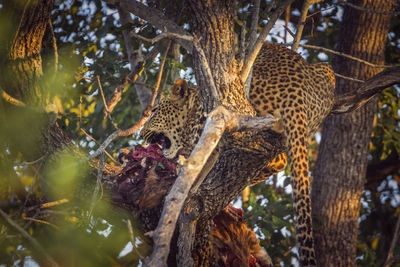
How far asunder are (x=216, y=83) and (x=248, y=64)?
43 cm

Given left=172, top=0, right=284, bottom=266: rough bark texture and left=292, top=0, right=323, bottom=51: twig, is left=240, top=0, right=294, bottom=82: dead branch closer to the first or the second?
left=172, top=0, right=284, bottom=266: rough bark texture

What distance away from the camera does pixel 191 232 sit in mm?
2715

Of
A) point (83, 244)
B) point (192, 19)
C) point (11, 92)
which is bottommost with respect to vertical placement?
point (83, 244)

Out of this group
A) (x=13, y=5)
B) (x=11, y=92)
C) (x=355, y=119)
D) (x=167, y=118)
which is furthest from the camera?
(x=355, y=119)

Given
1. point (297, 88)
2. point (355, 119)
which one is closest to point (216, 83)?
point (297, 88)

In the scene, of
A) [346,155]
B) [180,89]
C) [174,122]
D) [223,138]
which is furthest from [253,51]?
[346,155]

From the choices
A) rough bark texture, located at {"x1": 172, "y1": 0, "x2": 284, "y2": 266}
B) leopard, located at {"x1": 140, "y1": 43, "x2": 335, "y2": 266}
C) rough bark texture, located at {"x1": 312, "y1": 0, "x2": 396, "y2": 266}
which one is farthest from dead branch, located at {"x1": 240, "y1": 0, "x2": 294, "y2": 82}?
rough bark texture, located at {"x1": 312, "y1": 0, "x2": 396, "y2": 266}

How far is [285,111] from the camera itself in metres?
3.29

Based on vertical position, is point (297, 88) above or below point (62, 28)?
below

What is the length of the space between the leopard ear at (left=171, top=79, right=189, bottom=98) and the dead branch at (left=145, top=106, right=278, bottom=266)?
1.30 metres

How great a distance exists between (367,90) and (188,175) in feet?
7.85

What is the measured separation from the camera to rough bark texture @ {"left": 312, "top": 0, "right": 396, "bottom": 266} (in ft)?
14.8

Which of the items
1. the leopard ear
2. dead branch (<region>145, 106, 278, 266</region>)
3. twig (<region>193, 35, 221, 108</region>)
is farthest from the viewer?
the leopard ear

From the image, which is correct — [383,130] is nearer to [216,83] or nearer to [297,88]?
[297,88]
